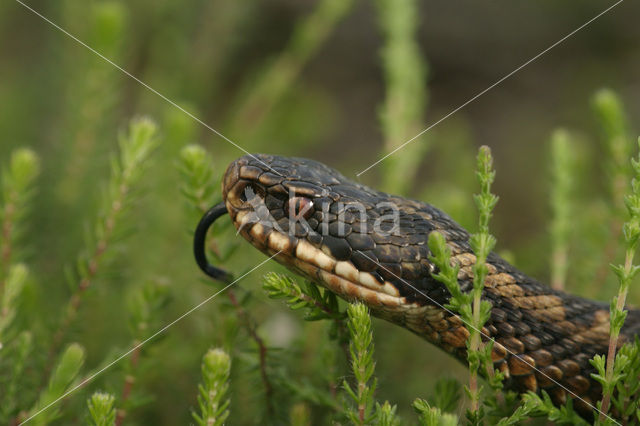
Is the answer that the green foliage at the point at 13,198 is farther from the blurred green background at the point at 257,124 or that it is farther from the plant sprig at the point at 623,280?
the plant sprig at the point at 623,280

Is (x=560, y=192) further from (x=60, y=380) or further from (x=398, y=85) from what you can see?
(x=60, y=380)

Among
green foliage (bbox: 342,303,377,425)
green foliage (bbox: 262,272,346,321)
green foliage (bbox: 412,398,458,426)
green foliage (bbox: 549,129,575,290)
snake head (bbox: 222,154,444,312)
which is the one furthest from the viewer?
green foliage (bbox: 549,129,575,290)

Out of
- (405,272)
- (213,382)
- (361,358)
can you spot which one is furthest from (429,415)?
(213,382)

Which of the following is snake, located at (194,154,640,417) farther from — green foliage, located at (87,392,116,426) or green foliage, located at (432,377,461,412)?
green foliage, located at (87,392,116,426)

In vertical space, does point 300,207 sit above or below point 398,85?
below

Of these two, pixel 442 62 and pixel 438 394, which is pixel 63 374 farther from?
pixel 442 62

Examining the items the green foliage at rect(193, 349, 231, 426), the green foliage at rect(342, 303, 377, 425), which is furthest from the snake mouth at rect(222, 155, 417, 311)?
the green foliage at rect(193, 349, 231, 426)
